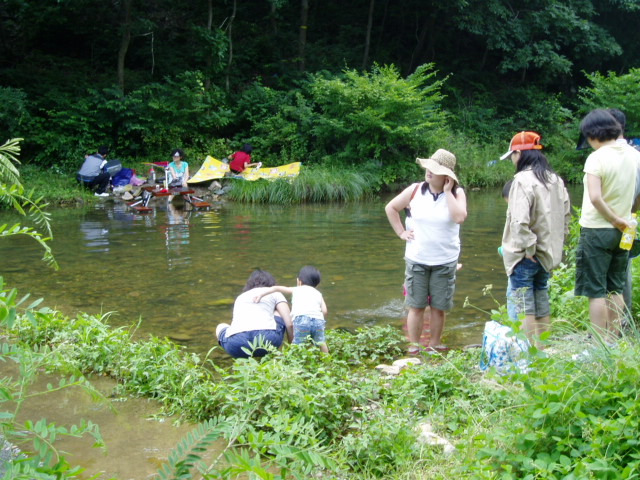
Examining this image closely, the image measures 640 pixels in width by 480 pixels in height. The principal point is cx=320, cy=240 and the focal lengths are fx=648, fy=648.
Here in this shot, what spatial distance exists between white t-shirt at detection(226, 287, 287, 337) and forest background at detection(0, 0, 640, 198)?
1243 cm

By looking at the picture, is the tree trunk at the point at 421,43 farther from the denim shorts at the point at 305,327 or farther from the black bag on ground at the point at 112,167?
the denim shorts at the point at 305,327

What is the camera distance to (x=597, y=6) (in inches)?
1145

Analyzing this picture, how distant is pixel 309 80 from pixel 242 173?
613 cm

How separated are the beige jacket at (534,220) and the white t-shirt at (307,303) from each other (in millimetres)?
1571

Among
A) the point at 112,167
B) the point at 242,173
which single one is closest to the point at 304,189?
the point at 242,173

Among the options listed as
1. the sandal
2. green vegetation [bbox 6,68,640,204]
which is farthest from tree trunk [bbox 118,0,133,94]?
the sandal

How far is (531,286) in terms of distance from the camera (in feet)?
15.8

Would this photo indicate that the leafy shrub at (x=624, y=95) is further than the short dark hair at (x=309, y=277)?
Yes

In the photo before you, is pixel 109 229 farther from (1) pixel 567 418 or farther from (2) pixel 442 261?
(1) pixel 567 418

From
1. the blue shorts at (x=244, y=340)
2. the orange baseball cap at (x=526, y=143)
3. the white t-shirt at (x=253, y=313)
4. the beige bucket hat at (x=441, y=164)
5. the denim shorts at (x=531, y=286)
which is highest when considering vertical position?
the orange baseball cap at (x=526, y=143)

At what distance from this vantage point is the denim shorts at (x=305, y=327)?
5281 millimetres

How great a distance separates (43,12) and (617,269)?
68.8 ft

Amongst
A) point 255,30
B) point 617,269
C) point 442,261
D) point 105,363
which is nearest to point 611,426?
point 617,269

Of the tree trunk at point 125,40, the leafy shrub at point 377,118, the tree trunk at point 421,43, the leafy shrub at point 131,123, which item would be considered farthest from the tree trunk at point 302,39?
the tree trunk at point 125,40
